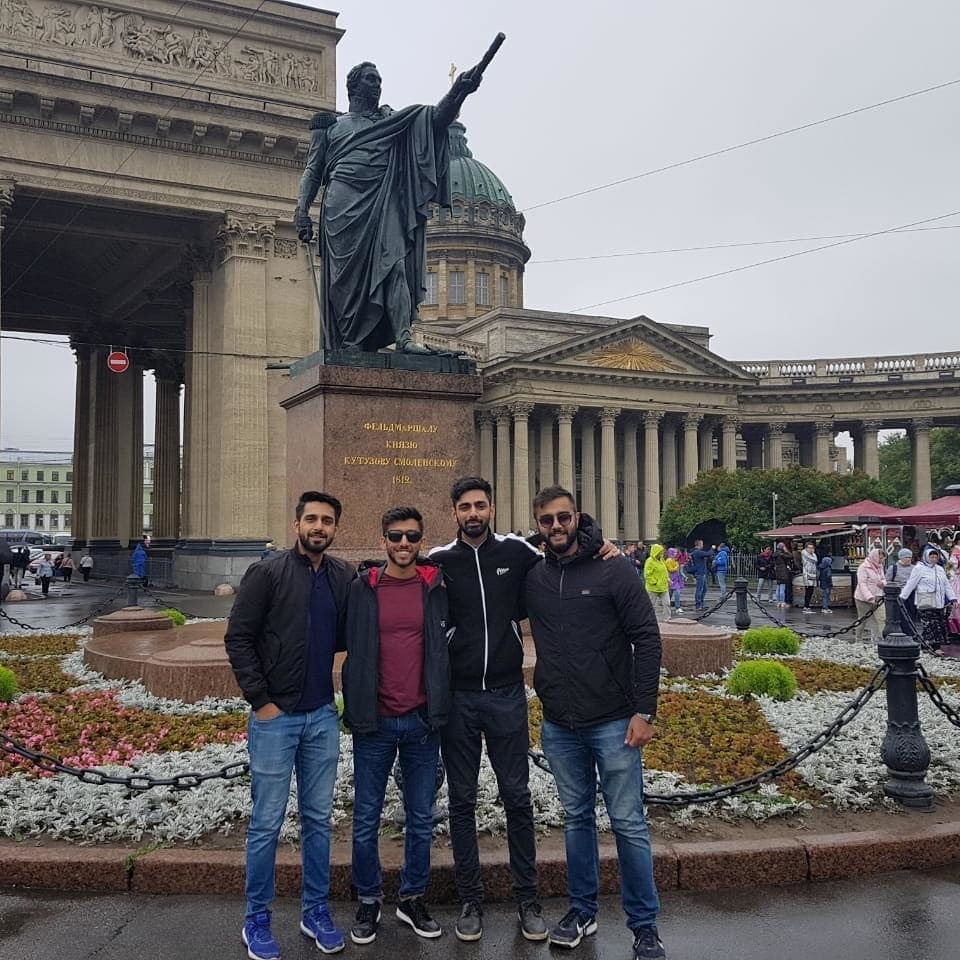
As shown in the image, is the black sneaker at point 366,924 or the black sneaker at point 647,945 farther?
the black sneaker at point 366,924

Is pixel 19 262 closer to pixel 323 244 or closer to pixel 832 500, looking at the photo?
pixel 323 244

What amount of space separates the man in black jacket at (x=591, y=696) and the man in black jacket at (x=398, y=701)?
1.62ft

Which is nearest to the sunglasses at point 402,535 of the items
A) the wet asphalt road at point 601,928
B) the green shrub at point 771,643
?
the wet asphalt road at point 601,928

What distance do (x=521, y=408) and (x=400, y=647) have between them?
60.4m

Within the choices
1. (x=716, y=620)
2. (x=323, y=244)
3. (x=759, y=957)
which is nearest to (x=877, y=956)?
(x=759, y=957)

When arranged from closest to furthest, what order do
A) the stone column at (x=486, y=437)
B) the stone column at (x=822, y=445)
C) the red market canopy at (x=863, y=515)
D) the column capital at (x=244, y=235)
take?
the red market canopy at (x=863, y=515) < the column capital at (x=244, y=235) < the stone column at (x=486, y=437) < the stone column at (x=822, y=445)

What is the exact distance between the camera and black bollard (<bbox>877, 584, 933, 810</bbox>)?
5969 mm

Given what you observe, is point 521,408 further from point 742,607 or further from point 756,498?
point 742,607

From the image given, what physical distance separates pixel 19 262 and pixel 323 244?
102 feet

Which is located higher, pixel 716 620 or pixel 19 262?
pixel 19 262

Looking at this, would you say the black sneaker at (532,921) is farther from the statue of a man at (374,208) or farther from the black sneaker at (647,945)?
the statue of a man at (374,208)

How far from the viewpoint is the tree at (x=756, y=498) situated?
1938 inches

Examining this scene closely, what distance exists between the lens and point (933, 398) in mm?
68000

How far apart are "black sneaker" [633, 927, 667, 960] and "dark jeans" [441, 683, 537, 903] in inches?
21.6
